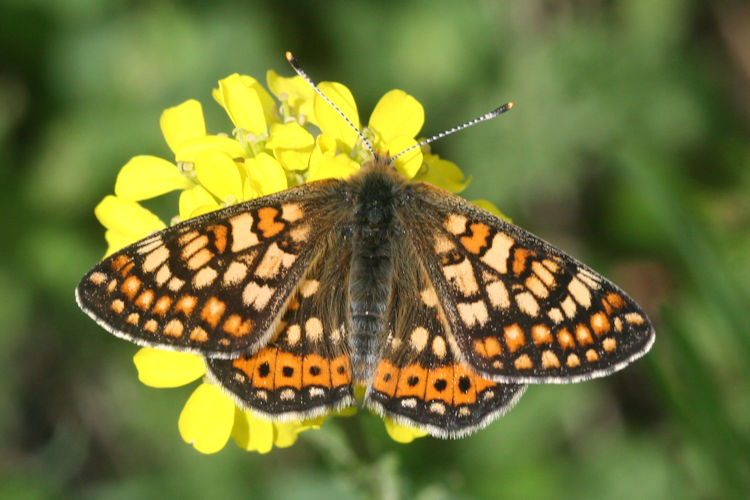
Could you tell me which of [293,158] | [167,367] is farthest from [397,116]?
[167,367]

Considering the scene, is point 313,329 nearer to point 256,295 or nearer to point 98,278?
point 256,295

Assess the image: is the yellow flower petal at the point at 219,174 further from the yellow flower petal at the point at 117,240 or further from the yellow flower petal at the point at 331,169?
the yellow flower petal at the point at 117,240

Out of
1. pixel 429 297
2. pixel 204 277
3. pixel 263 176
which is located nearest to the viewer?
pixel 204 277

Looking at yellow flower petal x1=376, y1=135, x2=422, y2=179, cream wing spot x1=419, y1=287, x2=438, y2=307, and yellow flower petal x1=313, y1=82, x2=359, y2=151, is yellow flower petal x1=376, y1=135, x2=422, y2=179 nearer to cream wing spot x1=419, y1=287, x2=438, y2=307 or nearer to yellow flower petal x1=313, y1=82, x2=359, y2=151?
yellow flower petal x1=313, y1=82, x2=359, y2=151

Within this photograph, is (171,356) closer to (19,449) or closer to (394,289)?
(394,289)

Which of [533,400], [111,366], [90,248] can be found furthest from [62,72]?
[533,400]
